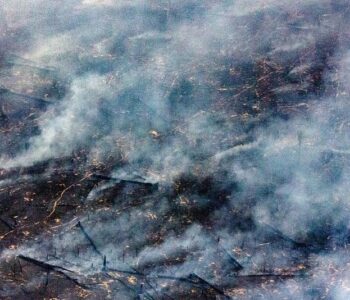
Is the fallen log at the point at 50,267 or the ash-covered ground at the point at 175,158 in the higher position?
the ash-covered ground at the point at 175,158

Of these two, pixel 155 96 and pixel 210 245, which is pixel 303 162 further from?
pixel 155 96

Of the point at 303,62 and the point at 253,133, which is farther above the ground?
the point at 303,62

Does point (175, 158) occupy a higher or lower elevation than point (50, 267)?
higher

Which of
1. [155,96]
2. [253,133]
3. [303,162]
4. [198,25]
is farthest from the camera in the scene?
[198,25]

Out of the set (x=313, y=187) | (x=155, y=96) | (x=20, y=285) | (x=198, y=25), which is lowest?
(x=20, y=285)

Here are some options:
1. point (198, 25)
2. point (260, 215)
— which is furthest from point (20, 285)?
point (198, 25)

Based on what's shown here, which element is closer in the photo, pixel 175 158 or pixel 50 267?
pixel 50 267

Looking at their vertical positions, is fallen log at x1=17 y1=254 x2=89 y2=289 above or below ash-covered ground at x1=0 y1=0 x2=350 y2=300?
below

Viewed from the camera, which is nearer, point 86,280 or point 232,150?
point 86,280
